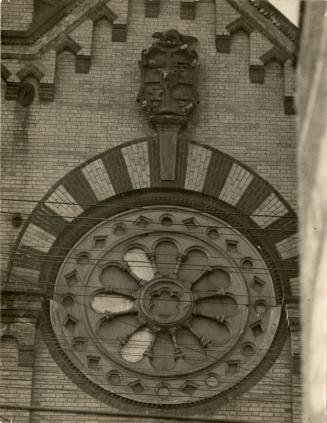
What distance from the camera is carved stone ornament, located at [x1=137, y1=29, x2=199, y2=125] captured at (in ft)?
50.4

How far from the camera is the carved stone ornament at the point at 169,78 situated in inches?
605

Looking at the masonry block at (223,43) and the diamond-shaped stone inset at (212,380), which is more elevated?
the masonry block at (223,43)

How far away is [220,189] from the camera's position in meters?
15.0

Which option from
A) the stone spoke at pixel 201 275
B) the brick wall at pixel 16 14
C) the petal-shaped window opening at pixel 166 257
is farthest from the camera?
the brick wall at pixel 16 14

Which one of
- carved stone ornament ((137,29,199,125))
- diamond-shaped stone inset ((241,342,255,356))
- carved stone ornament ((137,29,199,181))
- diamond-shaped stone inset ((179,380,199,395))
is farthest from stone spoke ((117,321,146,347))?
carved stone ornament ((137,29,199,125))

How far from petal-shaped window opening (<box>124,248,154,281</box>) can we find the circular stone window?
1 cm

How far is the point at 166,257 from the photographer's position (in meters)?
14.8

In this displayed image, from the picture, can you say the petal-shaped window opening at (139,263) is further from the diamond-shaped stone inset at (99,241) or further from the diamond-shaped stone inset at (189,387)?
the diamond-shaped stone inset at (189,387)

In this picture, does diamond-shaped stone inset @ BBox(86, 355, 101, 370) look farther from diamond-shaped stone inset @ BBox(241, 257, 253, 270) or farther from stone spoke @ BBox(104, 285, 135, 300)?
diamond-shaped stone inset @ BBox(241, 257, 253, 270)

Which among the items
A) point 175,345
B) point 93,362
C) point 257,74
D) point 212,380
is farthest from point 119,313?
point 257,74

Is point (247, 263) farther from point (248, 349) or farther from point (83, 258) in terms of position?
point (83, 258)

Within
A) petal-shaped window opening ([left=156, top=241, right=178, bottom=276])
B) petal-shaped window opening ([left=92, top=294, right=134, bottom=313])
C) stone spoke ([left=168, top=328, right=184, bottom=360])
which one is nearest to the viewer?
stone spoke ([left=168, top=328, right=184, bottom=360])

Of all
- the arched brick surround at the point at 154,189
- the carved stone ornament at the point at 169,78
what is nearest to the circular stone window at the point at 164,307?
the arched brick surround at the point at 154,189

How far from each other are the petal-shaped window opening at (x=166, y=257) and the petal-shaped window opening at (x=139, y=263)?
13cm
